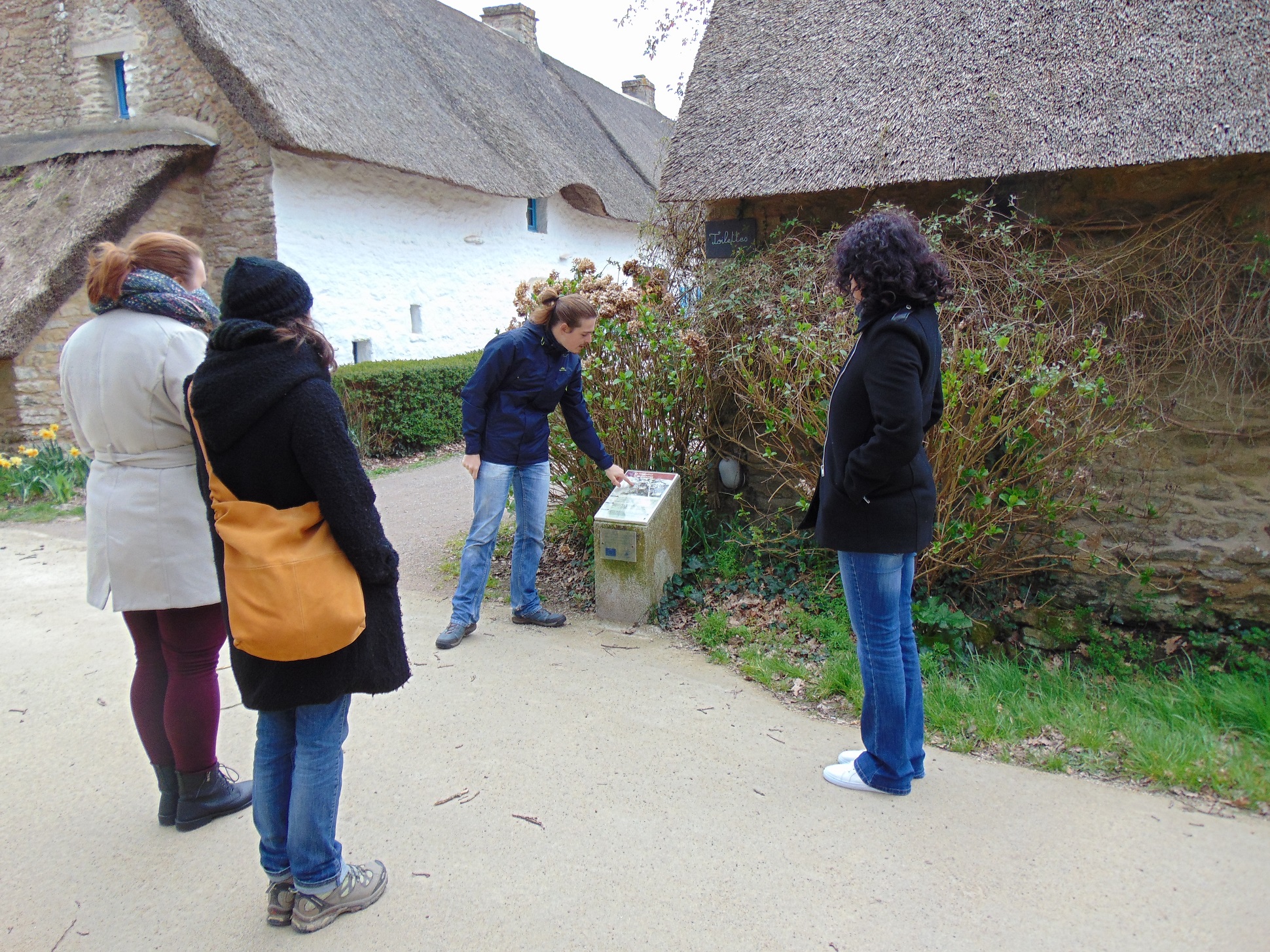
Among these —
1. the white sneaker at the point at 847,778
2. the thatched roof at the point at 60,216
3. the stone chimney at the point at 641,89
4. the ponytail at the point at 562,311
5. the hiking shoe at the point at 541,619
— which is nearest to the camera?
the white sneaker at the point at 847,778

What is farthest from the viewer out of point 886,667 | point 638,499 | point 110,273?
point 638,499

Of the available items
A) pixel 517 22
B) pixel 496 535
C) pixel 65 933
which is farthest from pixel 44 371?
pixel 517 22

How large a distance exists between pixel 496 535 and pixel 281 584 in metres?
2.35

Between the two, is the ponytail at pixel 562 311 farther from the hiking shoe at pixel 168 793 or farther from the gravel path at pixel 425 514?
the hiking shoe at pixel 168 793

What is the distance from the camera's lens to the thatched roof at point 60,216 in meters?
8.22

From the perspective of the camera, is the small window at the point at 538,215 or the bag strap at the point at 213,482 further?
the small window at the point at 538,215

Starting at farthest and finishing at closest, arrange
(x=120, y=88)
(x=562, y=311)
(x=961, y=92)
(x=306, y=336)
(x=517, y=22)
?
(x=517, y=22), (x=120, y=88), (x=961, y=92), (x=562, y=311), (x=306, y=336)

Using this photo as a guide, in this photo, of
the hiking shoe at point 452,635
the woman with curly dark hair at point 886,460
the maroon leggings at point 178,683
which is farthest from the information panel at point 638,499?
the maroon leggings at point 178,683

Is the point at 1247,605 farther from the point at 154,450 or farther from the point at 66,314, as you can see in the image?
the point at 66,314

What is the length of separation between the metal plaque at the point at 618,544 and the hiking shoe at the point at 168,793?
2263mm

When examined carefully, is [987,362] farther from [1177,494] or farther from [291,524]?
[291,524]

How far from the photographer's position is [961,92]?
4.97m

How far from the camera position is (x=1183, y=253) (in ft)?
14.7

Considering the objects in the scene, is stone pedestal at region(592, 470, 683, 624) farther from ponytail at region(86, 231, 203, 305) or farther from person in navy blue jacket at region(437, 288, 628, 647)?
ponytail at region(86, 231, 203, 305)
